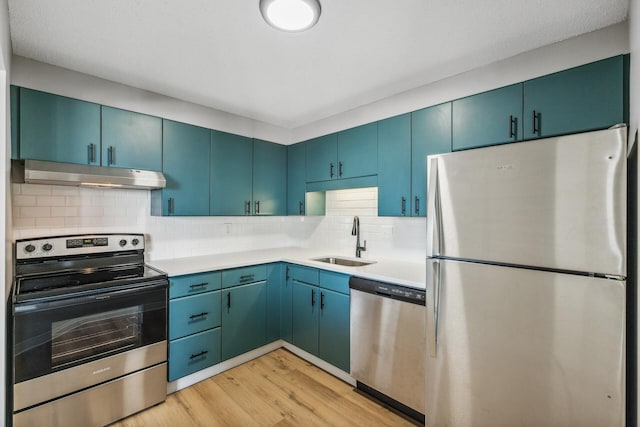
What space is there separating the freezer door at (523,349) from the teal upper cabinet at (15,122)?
2.70 m

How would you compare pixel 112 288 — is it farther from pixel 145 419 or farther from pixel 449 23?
pixel 449 23

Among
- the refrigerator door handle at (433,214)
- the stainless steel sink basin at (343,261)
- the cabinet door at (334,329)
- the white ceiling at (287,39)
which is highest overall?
the white ceiling at (287,39)

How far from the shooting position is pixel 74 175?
2.03 metres

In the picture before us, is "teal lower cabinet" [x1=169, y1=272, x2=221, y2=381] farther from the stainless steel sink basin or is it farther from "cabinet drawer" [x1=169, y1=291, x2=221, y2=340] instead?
the stainless steel sink basin

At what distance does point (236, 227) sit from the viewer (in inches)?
132

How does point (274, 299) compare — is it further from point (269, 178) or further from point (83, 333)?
point (83, 333)

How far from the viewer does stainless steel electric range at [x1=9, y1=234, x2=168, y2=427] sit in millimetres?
1683

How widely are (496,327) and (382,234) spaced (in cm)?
152

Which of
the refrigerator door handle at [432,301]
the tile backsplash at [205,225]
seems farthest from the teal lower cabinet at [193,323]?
the refrigerator door handle at [432,301]

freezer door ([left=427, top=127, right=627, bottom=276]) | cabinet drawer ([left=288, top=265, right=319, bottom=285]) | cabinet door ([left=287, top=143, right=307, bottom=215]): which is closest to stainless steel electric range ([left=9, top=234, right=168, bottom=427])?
cabinet drawer ([left=288, top=265, right=319, bottom=285])

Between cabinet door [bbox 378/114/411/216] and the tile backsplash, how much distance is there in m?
0.35

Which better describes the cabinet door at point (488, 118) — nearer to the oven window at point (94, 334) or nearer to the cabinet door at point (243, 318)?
the cabinet door at point (243, 318)

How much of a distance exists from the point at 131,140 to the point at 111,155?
0.19 m

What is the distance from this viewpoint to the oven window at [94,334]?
179 cm
